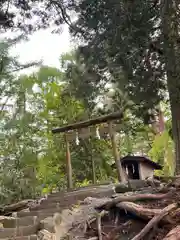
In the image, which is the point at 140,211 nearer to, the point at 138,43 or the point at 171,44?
the point at 171,44

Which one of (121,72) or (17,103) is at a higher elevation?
(17,103)

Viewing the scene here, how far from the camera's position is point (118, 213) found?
3865 mm

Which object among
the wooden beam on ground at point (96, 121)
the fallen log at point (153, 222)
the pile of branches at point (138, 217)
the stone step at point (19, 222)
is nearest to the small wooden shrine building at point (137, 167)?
the wooden beam on ground at point (96, 121)

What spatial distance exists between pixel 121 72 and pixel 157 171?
6.01m

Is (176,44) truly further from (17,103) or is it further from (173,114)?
(17,103)

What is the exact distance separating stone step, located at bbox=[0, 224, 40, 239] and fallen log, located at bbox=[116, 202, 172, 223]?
1237 millimetres

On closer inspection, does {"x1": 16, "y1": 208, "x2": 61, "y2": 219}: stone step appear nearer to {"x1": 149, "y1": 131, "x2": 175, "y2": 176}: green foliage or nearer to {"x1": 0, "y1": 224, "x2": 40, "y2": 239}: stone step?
{"x1": 0, "y1": 224, "x2": 40, "y2": 239}: stone step

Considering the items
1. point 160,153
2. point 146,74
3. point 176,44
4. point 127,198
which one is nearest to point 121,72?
point 146,74

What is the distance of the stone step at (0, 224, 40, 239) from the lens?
401 centimetres

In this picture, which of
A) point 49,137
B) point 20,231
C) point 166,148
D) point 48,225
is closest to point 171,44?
point 48,225

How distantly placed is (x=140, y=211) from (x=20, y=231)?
1.75 m

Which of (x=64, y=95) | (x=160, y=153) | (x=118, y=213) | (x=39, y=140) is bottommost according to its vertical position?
(x=118, y=213)

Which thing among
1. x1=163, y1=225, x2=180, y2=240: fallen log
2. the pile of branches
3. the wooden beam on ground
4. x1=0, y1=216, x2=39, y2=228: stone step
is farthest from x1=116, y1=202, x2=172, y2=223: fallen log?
the wooden beam on ground

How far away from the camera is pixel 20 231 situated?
406 cm
